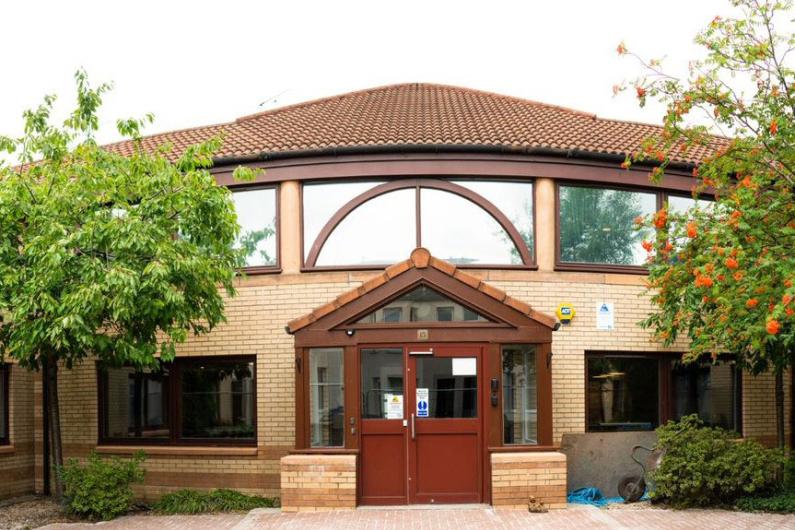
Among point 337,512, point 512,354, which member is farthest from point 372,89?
point 337,512

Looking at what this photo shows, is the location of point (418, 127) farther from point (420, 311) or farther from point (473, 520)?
point (473, 520)

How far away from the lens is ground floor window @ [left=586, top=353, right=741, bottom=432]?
15336 millimetres

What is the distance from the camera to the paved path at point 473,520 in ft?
38.8

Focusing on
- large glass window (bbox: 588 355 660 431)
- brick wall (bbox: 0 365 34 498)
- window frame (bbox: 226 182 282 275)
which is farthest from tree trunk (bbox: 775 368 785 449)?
brick wall (bbox: 0 365 34 498)

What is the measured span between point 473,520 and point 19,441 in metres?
8.93

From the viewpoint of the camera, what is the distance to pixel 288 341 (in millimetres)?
15172

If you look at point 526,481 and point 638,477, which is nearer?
point 526,481

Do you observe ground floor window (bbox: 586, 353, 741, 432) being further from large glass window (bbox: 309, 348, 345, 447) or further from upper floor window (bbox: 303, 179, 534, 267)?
large glass window (bbox: 309, 348, 345, 447)

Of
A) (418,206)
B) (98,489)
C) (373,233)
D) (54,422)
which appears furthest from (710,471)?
(54,422)

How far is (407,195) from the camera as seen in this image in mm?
15258

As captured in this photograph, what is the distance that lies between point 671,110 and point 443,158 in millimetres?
4136

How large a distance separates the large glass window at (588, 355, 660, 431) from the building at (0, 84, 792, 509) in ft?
0.09

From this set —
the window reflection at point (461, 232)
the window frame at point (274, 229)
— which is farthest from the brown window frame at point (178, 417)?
the window reflection at point (461, 232)

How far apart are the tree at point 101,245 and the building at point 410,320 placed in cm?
185
